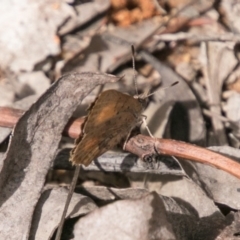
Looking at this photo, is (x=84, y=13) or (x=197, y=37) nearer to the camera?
(x=84, y=13)

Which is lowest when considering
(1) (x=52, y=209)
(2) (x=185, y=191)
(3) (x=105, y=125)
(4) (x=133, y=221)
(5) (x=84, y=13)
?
(2) (x=185, y=191)

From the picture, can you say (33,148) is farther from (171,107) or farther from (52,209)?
(171,107)

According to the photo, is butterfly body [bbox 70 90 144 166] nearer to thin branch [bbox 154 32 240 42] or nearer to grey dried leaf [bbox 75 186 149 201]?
grey dried leaf [bbox 75 186 149 201]

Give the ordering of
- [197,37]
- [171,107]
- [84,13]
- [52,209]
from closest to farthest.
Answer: [52,209], [171,107], [84,13], [197,37]

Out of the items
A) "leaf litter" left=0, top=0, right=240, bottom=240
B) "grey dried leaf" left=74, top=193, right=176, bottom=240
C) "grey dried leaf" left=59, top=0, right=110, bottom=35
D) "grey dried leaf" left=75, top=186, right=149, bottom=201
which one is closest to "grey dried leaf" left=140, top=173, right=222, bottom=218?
"leaf litter" left=0, top=0, right=240, bottom=240

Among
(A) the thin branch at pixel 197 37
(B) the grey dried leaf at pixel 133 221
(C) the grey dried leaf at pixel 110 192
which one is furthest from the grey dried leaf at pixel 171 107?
(B) the grey dried leaf at pixel 133 221

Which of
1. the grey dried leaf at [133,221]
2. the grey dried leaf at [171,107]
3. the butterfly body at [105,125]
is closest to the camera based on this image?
the grey dried leaf at [133,221]

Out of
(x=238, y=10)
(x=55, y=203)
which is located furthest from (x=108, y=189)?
(x=238, y=10)

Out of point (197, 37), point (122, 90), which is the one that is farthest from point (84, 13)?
point (197, 37)

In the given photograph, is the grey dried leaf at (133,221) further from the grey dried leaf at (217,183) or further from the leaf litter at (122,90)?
the grey dried leaf at (217,183)
